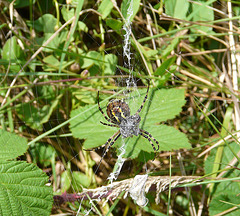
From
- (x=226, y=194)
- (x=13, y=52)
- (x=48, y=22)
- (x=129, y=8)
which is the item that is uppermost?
(x=129, y=8)

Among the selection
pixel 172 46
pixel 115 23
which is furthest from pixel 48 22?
pixel 172 46

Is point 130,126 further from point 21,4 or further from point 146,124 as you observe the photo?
point 21,4

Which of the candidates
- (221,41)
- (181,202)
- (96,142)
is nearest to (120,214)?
(181,202)

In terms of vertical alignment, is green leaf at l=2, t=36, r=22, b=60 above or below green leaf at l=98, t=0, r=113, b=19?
below

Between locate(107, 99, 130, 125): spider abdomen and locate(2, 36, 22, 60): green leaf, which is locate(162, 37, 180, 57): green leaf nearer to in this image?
locate(107, 99, 130, 125): spider abdomen

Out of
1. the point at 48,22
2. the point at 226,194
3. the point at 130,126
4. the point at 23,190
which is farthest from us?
the point at 48,22

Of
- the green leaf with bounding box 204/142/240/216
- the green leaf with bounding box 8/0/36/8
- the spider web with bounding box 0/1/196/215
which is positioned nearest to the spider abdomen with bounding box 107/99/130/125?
the spider web with bounding box 0/1/196/215

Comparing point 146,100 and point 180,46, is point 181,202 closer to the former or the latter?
point 146,100
